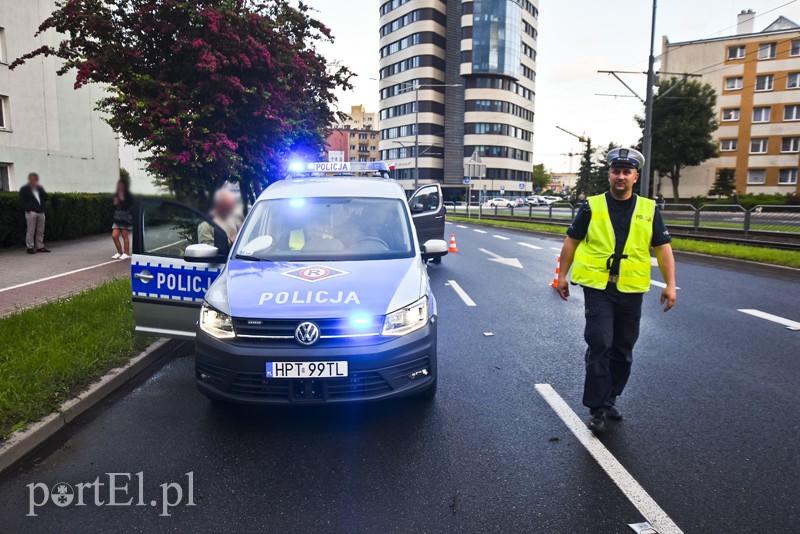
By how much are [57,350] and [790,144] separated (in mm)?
63348

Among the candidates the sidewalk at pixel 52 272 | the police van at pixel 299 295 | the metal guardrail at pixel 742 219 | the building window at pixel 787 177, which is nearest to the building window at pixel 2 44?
the sidewalk at pixel 52 272

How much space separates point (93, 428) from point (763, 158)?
205 ft

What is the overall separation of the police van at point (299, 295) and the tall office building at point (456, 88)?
252ft

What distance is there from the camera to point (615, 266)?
3.85 metres

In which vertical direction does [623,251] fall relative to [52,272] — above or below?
above

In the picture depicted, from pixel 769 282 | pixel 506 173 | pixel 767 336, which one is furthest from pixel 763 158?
pixel 767 336

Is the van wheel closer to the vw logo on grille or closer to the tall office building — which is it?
the vw logo on grille

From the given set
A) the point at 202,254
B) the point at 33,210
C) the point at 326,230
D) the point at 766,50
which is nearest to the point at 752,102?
the point at 766,50

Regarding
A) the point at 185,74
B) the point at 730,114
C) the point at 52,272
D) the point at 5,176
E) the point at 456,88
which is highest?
the point at 456,88

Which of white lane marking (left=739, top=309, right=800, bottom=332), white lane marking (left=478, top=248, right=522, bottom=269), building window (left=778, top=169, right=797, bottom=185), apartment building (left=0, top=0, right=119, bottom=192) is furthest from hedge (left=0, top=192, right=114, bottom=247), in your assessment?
building window (left=778, top=169, right=797, bottom=185)

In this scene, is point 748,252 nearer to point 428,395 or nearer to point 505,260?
point 505,260

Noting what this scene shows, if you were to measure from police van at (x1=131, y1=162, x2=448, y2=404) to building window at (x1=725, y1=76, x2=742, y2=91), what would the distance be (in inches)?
2416

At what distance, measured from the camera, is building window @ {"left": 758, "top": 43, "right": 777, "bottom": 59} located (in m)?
52.3

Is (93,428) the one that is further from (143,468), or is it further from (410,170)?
(410,170)
